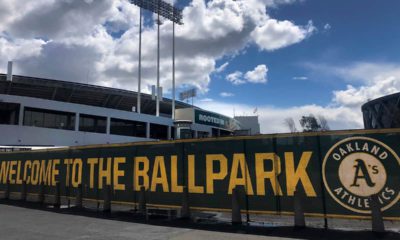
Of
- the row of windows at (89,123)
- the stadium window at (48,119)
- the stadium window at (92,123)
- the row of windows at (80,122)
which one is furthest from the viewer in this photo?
the stadium window at (92,123)

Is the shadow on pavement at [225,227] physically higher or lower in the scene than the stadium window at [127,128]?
lower

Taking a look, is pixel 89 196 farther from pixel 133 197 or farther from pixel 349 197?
pixel 349 197

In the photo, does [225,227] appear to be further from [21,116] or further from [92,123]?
[92,123]

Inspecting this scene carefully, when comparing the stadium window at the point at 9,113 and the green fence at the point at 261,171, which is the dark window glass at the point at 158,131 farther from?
the green fence at the point at 261,171

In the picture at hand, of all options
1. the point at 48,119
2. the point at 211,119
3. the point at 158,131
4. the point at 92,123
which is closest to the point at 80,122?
the point at 92,123

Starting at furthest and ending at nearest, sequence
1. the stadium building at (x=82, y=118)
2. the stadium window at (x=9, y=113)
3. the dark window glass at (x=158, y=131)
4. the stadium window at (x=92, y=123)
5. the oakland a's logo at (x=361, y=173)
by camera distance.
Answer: the dark window glass at (x=158, y=131)
the stadium window at (x=92, y=123)
the stadium window at (x=9, y=113)
the stadium building at (x=82, y=118)
the oakland a's logo at (x=361, y=173)

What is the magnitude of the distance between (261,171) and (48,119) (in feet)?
148

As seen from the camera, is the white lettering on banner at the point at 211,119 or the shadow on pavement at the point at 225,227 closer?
the shadow on pavement at the point at 225,227

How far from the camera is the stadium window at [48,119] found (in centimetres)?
4794

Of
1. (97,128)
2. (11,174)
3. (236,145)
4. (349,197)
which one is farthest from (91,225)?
(97,128)

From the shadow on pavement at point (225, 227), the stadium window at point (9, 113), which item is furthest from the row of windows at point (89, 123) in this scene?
the shadow on pavement at point (225, 227)

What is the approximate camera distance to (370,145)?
30.0 ft

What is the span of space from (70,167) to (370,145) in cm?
1099

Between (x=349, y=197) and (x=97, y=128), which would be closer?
(x=349, y=197)
